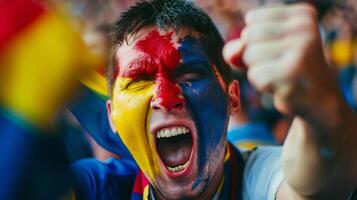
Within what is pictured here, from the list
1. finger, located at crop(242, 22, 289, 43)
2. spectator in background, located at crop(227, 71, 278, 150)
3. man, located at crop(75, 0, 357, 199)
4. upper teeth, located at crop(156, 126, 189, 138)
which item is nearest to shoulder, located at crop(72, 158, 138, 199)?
man, located at crop(75, 0, 357, 199)

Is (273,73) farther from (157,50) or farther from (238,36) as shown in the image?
(238,36)

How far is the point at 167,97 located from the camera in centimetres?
103

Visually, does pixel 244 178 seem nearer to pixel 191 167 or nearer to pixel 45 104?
pixel 191 167

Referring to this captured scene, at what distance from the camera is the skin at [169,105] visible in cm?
105

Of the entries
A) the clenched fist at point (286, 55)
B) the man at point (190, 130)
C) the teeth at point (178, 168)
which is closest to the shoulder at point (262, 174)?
the man at point (190, 130)

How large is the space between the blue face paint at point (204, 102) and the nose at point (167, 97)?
0.01m

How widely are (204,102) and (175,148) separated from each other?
0.08 meters

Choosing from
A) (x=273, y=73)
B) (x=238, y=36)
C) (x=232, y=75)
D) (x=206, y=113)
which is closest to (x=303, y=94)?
(x=273, y=73)

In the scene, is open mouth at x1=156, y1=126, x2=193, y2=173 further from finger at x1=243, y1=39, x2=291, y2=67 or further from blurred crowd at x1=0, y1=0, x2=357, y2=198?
finger at x1=243, y1=39, x2=291, y2=67

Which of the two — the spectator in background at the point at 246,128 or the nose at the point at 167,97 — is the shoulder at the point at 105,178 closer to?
the nose at the point at 167,97

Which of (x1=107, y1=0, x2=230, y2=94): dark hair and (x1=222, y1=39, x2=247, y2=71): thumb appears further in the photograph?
(x1=107, y1=0, x2=230, y2=94): dark hair

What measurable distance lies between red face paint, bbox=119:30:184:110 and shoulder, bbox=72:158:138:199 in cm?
16

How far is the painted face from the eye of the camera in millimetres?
1047

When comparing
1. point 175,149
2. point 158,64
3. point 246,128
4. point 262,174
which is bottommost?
point 246,128
